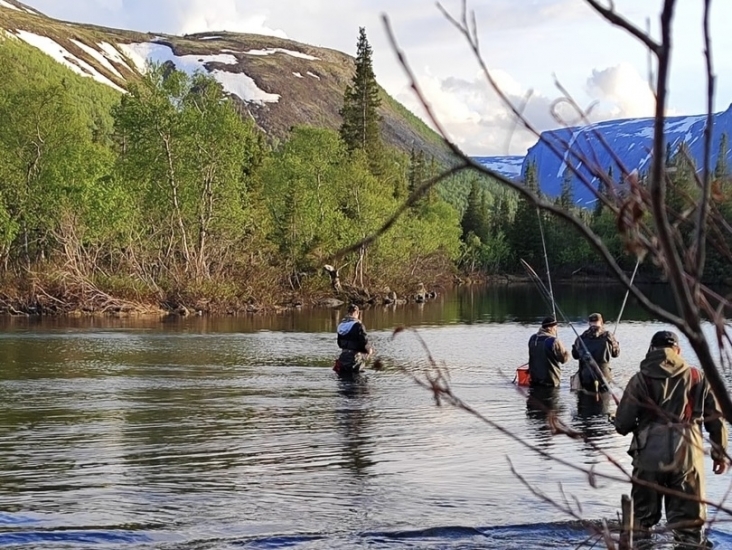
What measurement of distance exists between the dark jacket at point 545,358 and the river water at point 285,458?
1.32 ft

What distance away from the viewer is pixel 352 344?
769 inches

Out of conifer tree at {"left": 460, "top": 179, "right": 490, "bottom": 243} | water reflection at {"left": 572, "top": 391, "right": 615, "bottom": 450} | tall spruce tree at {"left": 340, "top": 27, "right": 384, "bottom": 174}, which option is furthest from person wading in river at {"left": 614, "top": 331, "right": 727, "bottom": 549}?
conifer tree at {"left": 460, "top": 179, "right": 490, "bottom": 243}

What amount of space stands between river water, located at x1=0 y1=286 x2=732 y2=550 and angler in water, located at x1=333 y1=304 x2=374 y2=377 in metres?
0.42

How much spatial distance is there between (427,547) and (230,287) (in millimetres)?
42940

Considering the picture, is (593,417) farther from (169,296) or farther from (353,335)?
(169,296)

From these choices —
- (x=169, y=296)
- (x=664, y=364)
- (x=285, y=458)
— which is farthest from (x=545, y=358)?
(x=169, y=296)

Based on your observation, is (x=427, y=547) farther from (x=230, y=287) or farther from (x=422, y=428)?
(x=230, y=287)

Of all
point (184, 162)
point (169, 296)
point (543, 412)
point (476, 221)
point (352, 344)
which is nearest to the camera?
point (543, 412)

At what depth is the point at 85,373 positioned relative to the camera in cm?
2172

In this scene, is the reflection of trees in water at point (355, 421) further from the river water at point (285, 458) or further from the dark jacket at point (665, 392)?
the dark jacket at point (665, 392)

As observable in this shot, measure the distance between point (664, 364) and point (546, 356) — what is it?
10498 mm

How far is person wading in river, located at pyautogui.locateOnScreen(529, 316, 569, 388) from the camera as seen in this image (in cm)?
1770

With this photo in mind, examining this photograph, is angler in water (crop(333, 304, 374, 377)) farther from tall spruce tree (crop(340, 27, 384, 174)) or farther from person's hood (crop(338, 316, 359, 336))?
tall spruce tree (crop(340, 27, 384, 174))

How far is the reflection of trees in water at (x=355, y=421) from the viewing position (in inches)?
480
